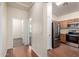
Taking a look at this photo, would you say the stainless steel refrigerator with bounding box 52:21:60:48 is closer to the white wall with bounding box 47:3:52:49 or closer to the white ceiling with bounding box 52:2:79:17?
the white wall with bounding box 47:3:52:49

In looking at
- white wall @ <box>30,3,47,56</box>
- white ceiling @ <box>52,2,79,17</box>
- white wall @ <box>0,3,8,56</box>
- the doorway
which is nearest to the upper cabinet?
white ceiling @ <box>52,2,79,17</box>

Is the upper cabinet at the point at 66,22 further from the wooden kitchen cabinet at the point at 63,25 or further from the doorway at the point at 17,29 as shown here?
the doorway at the point at 17,29

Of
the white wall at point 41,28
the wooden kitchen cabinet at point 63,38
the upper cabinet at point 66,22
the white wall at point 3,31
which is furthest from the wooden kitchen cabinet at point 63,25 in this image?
the white wall at point 3,31

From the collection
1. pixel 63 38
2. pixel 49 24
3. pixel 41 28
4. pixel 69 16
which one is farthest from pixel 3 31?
pixel 69 16

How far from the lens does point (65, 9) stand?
129 cm

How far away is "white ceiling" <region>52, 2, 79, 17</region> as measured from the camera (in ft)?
4.09

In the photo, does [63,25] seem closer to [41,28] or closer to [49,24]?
[49,24]

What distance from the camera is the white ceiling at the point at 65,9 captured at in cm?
125

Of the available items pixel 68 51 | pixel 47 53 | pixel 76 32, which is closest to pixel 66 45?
pixel 68 51

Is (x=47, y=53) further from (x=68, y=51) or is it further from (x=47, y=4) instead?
(x=47, y=4)

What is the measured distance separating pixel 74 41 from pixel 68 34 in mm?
124

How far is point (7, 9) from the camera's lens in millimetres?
1693

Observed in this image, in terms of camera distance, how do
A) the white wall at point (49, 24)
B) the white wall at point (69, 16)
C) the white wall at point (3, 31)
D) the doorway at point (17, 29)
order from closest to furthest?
the white wall at point (69, 16), the white wall at point (49, 24), the doorway at point (17, 29), the white wall at point (3, 31)

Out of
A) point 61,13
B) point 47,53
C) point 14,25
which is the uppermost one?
point 61,13
